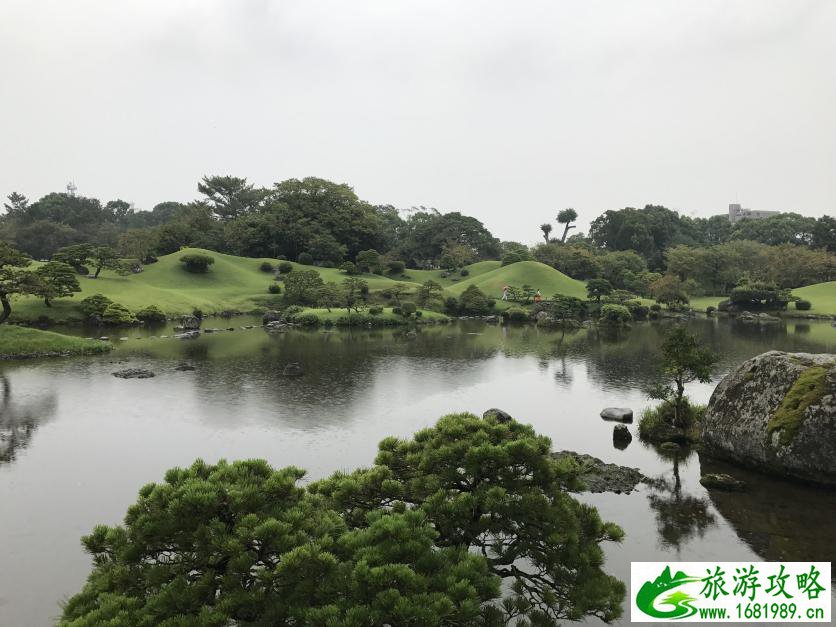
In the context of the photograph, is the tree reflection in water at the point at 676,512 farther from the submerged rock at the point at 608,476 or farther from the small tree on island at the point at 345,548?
the small tree on island at the point at 345,548

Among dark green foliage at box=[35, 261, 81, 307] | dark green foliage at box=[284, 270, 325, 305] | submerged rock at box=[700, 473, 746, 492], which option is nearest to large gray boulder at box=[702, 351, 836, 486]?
submerged rock at box=[700, 473, 746, 492]

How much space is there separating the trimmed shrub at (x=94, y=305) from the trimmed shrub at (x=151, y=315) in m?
3.26

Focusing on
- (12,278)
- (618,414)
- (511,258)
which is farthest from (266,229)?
(618,414)

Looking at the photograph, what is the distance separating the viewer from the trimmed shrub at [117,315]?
2029 inches

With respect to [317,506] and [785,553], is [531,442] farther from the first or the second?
[785,553]

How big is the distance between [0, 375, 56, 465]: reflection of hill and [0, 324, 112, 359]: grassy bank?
8.97m

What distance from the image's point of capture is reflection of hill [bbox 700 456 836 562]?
13.0m

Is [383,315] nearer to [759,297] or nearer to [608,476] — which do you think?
[608,476]

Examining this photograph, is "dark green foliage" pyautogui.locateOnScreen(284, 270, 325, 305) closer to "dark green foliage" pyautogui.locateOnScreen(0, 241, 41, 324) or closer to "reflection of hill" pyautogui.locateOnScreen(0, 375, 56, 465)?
"dark green foliage" pyautogui.locateOnScreen(0, 241, 41, 324)

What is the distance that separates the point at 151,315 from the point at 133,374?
27.5 m

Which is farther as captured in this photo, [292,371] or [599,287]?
[599,287]

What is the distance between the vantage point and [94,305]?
2057 inches

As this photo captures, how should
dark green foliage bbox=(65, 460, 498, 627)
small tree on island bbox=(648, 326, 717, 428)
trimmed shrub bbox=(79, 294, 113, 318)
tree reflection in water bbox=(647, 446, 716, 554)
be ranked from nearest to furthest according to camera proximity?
dark green foliage bbox=(65, 460, 498, 627) < tree reflection in water bbox=(647, 446, 716, 554) < small tree on island bbox=(648, 326, 717, 428) < trimmed shrub bbox=(79, 294, 113, 318)

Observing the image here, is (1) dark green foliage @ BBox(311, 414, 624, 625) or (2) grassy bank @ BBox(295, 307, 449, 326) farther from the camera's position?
(2) grassy bank @ BBox(295, 307, 449, 326)
